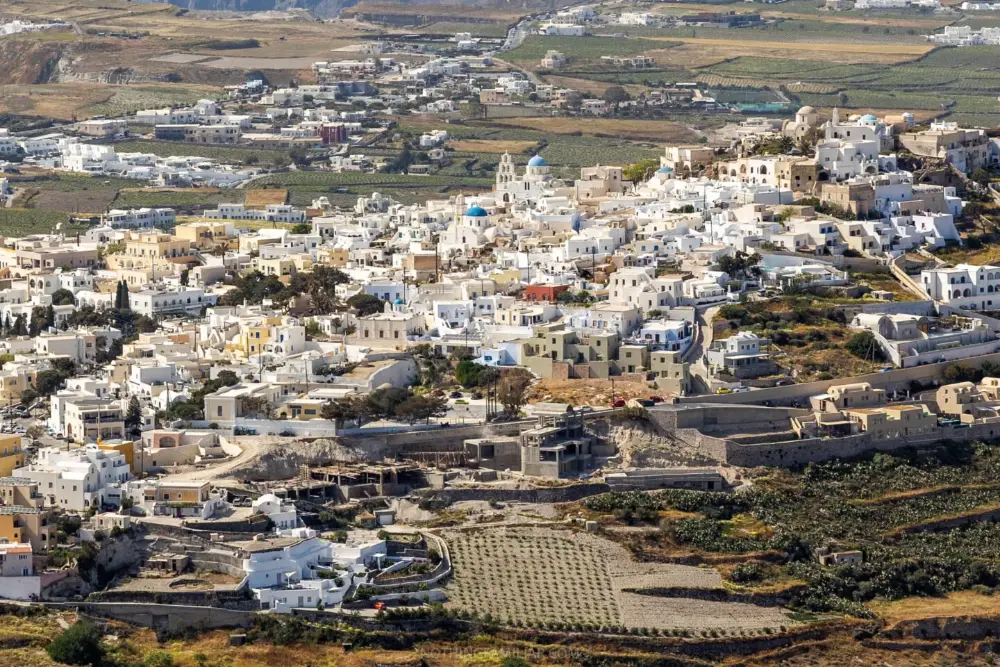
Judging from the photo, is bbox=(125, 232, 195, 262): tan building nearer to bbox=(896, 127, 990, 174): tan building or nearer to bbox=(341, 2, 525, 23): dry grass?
bbox=(896, 127, 990, 174): tan building

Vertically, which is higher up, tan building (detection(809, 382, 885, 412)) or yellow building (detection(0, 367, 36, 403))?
yellow building (detection(0, 367, 36, 403))

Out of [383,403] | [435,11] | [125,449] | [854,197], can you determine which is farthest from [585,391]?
[435,11]

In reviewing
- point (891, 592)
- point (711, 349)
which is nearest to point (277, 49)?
point (711, 349)

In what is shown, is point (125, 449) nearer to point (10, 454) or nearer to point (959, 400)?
point (10, 454)

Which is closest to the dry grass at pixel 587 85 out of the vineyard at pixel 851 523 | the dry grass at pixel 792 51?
the dry grass at pixel 792 51

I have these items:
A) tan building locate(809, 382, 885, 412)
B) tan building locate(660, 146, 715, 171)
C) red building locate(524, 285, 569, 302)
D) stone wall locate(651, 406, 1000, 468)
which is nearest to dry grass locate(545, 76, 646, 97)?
tan building locate(660, 146, 715, 171)

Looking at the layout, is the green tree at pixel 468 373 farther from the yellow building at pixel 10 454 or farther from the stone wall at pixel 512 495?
the yellow building at pixel 10 454
